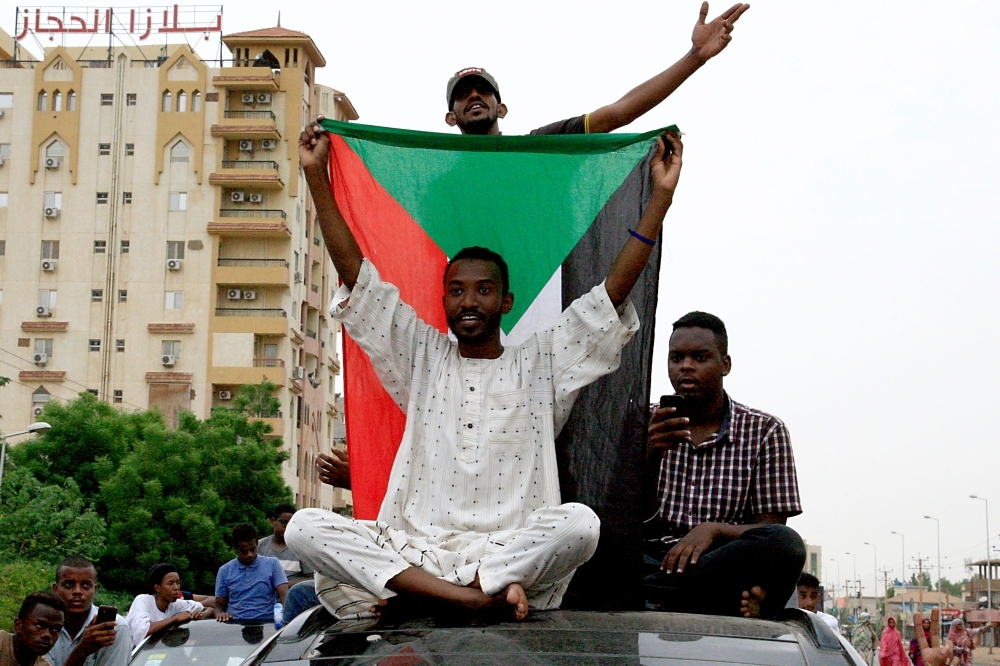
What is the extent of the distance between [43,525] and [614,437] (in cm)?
3643

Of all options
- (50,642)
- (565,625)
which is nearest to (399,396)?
(565,625)

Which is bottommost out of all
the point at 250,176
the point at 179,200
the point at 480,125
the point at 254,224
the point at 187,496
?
the point at 187,496

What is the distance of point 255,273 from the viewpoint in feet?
206

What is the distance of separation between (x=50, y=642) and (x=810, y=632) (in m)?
4.50

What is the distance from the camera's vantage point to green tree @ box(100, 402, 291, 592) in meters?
42.0

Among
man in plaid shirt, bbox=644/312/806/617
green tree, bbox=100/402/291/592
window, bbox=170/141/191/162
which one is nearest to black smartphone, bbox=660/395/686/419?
man in plaid shirt, bbox=644/312/806/617

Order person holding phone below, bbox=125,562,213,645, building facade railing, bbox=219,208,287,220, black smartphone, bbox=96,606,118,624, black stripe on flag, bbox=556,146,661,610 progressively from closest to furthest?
black stripe on flag, bbox=556,146,661,610 < black smartphone, bbox=96,606,118,624 < person holding phone below, bbox=125,562,213,645 < building facade railing, bbox=219,208,287,220

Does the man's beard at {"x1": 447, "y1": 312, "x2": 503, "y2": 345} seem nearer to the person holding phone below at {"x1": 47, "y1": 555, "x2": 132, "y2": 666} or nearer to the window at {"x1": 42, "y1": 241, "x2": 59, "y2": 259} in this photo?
the person holding phone below at {"x1": 47, "y1": 555, "x2": 132, "y2": 666}

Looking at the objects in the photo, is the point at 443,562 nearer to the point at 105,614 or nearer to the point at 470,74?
the point at 470,74

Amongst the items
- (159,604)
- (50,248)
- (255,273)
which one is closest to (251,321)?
(255,273)

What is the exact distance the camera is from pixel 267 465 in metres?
47.2

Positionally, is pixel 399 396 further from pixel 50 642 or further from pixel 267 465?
pixel 267 465

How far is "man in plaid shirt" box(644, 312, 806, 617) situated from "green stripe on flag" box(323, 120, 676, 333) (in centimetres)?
55

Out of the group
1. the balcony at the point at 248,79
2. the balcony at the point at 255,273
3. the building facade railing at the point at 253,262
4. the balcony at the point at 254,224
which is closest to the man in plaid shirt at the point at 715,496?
the balcony at the point at 255,273
